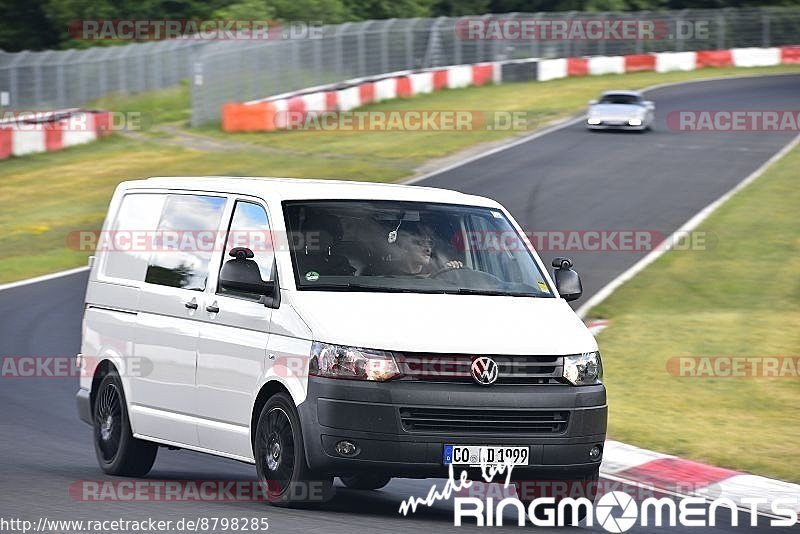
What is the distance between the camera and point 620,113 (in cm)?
4053

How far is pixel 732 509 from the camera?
9.52m

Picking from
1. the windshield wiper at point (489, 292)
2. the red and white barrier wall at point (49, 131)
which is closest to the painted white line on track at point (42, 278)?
the windshield wiper at point (489, 292)

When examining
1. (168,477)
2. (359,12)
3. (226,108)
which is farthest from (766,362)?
(359,12)

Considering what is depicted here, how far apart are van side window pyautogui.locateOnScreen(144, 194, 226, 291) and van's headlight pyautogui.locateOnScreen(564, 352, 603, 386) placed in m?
2.41

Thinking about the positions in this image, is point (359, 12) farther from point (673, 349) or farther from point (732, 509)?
point (732, 509)

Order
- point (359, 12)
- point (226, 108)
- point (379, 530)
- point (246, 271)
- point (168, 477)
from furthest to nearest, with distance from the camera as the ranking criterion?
1. point (359, 12)
2. point (226, 108)
3. point (168, 477)
4. point (246, 271)
5. point (379, 530)

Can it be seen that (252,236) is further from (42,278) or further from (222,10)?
(222,10)

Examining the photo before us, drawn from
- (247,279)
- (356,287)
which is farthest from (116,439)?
(356,287)

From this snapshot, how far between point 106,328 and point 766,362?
26.2 feet

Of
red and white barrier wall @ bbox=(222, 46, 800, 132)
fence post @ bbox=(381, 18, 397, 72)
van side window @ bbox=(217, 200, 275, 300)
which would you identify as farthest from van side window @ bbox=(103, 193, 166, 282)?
fence post @ bbox=(381, 18, 397, 72)

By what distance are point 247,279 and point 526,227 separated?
1679cm

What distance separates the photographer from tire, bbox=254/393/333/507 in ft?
26.9

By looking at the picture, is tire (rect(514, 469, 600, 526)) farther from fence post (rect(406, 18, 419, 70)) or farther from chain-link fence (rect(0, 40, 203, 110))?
fence post (rect(406, 18, 419, 70))

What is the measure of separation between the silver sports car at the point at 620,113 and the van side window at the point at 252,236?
3180 centimetres
